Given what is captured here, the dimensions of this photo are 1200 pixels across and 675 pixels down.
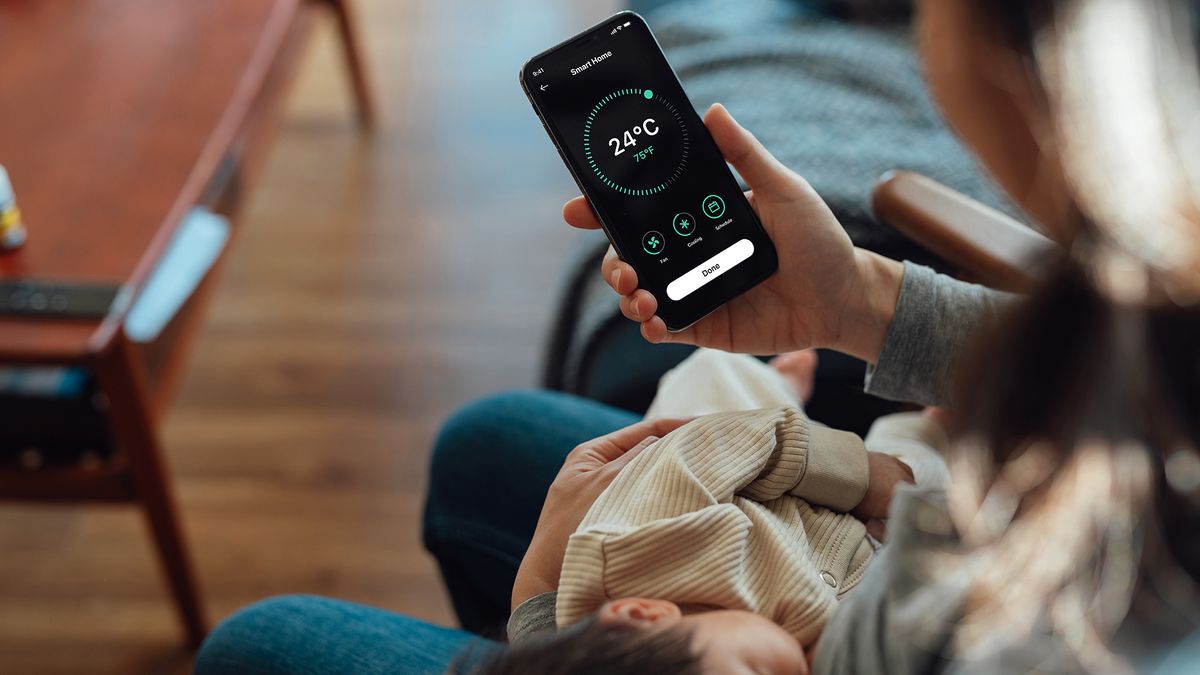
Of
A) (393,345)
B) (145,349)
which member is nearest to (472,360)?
(393,345)

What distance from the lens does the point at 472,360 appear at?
1609mm

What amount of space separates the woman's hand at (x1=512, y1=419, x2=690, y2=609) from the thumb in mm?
189

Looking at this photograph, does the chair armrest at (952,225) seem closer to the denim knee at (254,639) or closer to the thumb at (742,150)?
the thumb at (742,150)

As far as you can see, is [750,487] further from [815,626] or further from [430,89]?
[430,89]

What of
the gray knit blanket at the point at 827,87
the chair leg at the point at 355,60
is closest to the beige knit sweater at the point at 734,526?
the gray knit blanket at the point at 827,87

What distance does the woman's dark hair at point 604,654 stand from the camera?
1.72 ft

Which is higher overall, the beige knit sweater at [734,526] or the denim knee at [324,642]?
the beige knit sweater at [734,526]

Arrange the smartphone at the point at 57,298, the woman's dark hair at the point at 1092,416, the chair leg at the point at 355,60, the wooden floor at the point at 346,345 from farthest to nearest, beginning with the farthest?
the chair leg at the point at 355,60
the wooden floor at the point at 346,345
the smartphone at the point at 57,298
the woman's dark hair at the point at 1092,416

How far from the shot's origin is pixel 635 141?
76cm

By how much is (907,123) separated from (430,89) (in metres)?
1.08

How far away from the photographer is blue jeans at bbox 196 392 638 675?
807 mm

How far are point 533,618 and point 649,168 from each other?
1.05 feet

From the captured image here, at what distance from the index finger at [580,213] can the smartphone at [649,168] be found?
0.04 ft

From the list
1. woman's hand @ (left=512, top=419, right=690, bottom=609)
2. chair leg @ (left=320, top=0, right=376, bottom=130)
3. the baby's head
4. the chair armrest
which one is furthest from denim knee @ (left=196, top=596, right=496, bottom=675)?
chair leg @ (left=320, top=0, right=376, bottom=130)
